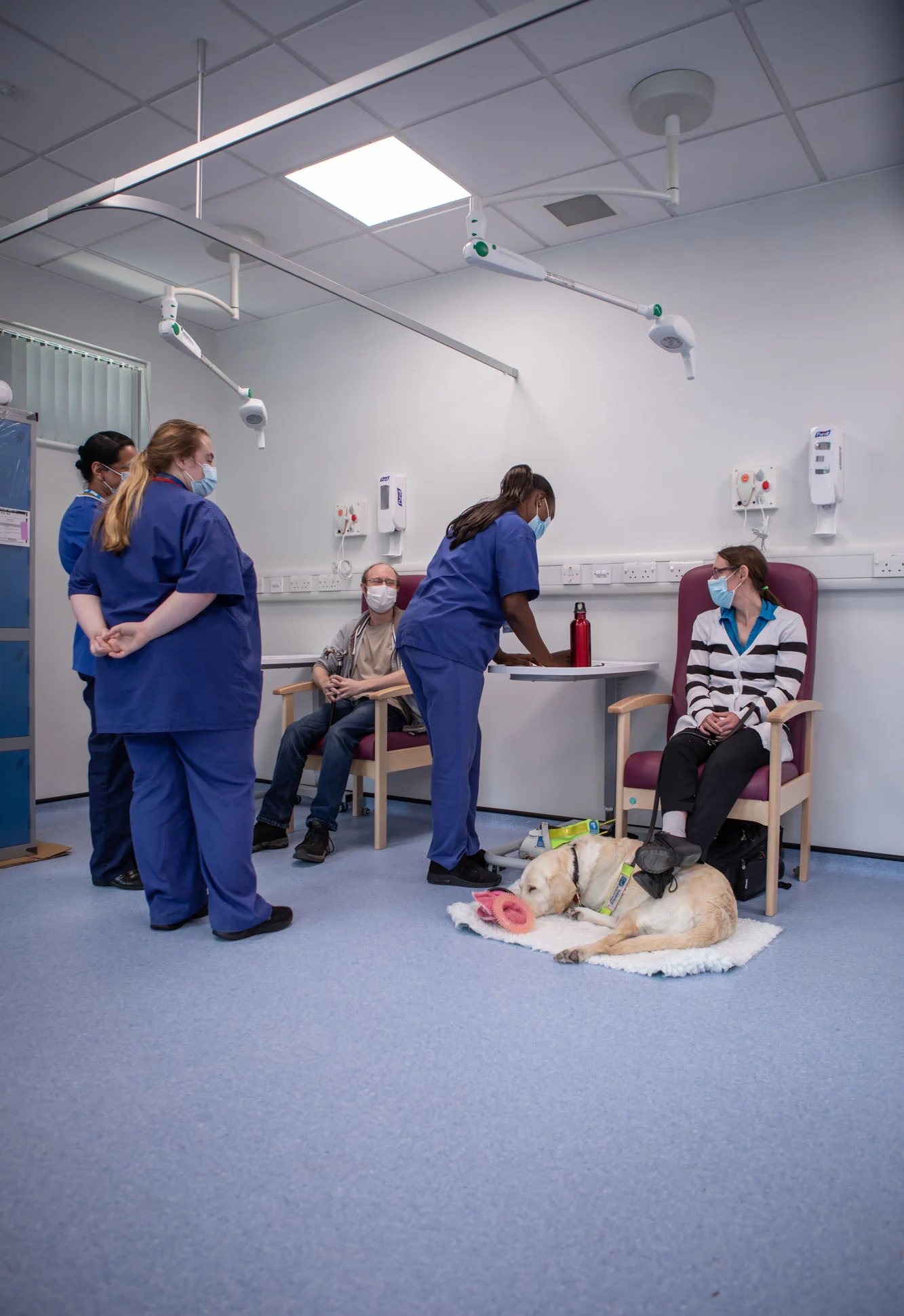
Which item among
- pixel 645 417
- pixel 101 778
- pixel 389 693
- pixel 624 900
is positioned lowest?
pixel 624 900

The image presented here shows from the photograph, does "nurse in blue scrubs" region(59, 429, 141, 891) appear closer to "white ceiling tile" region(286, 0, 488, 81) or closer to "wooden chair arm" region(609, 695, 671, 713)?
"white ceiling tile" region(286, 0, 488, 81)

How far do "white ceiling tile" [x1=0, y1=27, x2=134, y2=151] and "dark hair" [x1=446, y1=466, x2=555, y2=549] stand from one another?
1.85m

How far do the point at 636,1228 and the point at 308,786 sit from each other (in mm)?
3669

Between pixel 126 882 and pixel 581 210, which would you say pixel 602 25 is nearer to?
pixel 581 210

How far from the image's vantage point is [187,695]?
2.36m

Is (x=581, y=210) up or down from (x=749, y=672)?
up

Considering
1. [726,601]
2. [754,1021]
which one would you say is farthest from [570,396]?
[754,1021]

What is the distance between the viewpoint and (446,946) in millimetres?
2498

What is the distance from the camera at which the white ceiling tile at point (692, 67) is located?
8.61ft

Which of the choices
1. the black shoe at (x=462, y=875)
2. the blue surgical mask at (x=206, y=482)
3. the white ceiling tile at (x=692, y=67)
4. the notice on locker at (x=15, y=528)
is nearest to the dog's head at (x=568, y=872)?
the black shoe at (x=462, y=875)

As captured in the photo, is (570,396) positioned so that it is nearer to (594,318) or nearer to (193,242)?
(594,318)

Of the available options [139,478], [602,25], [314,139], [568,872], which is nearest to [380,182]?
[314,139]

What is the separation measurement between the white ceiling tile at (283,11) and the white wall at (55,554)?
229 cm

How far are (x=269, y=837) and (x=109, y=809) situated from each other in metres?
0.77
